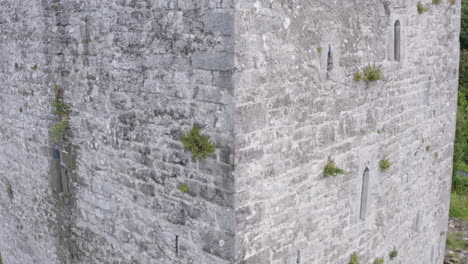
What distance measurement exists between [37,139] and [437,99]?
6.11 metres

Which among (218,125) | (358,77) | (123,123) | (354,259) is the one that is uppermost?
(358,77)

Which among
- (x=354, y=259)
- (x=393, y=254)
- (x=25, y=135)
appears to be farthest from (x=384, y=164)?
(x=25, y=135)

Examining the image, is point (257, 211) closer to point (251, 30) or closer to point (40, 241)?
point (251, 30)

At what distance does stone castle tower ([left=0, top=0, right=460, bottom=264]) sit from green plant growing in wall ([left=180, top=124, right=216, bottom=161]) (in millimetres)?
63

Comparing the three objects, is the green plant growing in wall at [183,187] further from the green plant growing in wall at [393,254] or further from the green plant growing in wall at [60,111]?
the green plant growing in wall at [393,254]

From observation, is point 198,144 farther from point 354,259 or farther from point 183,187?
point 354,259

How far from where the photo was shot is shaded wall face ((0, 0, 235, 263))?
14.3ft

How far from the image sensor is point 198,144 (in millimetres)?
4441

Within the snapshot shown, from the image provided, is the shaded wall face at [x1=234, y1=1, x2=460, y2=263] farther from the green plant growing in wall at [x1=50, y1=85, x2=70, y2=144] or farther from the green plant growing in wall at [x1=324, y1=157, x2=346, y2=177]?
the green plant growing in wall at [x1=50, y1=85, x2=70, y2=144]

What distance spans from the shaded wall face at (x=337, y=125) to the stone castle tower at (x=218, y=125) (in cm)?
2

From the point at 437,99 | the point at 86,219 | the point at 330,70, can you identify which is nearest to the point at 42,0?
the point at 86,219

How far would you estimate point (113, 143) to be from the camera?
5.38 m

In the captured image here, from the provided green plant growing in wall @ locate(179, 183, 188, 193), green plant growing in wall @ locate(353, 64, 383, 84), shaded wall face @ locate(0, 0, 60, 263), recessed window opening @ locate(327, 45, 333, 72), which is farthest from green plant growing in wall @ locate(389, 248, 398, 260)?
shaded wall face @ locate(0, 0, 60, 263)

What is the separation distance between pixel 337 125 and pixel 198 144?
1.84m
